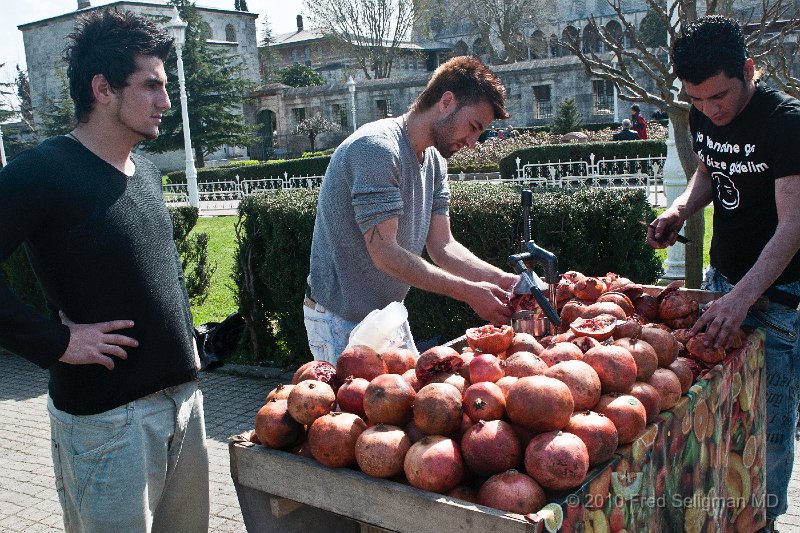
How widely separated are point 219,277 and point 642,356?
10.7 metres

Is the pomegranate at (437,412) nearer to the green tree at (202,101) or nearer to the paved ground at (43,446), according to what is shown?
the paved ground at (43,446)

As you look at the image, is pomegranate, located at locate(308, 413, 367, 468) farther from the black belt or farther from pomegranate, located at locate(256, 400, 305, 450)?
the black belt

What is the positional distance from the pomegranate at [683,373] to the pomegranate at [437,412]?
99 cm

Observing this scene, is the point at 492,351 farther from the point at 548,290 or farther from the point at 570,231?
the point at 570,231

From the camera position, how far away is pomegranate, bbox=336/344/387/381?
2611 millimetres

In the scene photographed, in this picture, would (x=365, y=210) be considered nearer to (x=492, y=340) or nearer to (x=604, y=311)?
(x=492, y=340)

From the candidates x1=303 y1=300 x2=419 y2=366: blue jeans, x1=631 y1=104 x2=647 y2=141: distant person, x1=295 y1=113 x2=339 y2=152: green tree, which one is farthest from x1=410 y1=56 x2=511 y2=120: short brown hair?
x1=295 y1=113 x2=339 y2=152: green tree

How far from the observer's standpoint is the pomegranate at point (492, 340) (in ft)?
8.99

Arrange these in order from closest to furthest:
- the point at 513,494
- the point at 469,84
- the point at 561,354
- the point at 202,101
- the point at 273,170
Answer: the point at 513,494 → the point at 561,354 → the point at 469,84 → the point at 273,170 → the point at 202,101

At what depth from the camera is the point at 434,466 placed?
205 cm

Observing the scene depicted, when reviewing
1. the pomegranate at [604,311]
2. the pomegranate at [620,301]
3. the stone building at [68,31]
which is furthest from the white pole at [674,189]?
the stone building at [68,31]

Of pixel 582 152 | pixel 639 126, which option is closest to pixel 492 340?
pixel 582 152

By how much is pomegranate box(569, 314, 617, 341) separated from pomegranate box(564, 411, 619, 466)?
2.23ft

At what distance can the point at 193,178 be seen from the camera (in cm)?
2244
